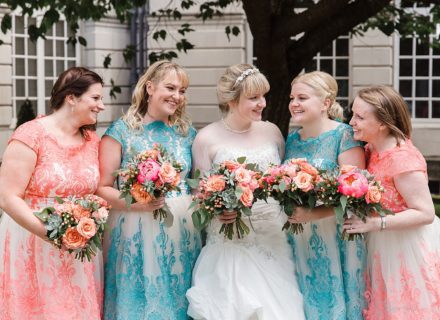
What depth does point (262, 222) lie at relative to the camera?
5.30m

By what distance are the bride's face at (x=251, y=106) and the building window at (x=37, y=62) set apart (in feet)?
42.7

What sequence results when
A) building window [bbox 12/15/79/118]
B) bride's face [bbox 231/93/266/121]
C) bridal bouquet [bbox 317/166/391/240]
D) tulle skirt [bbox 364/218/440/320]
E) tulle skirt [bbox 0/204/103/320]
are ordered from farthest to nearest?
building window [bbox 12/15/79/118]
bride's face [bbox 231/93/266/121]
tulle skirt [bbox 364/218/440/320]
tulle skirt [bbox 0/204/103/320]
bridal bouquet [bbox 317/166/391/240]

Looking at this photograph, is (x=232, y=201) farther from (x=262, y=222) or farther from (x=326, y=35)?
(x=326, y=35)

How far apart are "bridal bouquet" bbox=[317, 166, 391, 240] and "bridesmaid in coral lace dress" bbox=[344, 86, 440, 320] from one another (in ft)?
0.39

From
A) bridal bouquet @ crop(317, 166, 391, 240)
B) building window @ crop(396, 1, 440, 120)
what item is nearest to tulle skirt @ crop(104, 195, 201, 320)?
bridal bouquet @ crop(317, 166, 391, 240)

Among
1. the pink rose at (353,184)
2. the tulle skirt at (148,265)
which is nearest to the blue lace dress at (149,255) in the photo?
the tulle skirt at (148,265)

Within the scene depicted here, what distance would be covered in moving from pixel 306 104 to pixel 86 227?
1.58 m

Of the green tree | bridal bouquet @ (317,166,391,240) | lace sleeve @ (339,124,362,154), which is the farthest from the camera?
the green tree

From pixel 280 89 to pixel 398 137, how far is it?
12.3ft

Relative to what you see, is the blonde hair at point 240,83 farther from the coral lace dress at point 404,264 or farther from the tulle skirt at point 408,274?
the tulle skirt at point 408,274

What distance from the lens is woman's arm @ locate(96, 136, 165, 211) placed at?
511cm

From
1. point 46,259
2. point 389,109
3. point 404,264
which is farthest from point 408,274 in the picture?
point 46,259

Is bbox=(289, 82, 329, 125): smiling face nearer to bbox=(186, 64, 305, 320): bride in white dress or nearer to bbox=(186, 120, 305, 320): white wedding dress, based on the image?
bbox=(186, 64, 305, 320): bride in white dress

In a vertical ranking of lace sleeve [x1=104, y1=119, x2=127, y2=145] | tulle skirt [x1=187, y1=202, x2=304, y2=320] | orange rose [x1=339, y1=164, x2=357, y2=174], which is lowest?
tulle skirt [x1=187, y1=202, x2=304, y2=320]
